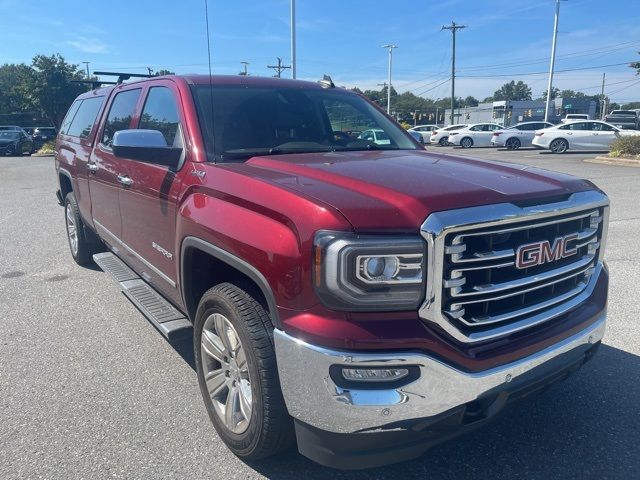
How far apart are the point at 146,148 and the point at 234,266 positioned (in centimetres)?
107

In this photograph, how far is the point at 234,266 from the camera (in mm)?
2525

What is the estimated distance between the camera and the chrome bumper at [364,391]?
79.8 inches

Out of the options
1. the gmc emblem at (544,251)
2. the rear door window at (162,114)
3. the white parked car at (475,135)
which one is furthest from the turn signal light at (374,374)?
the white parked car at (475,135)

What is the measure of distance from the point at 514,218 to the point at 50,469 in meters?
2.53

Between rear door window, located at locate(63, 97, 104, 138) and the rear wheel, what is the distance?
23142 millimetres

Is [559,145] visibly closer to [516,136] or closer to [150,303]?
[516,136]

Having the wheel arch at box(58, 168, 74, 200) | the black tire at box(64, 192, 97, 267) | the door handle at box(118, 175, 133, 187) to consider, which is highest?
the door handle at box(118, 175, 133, 187)

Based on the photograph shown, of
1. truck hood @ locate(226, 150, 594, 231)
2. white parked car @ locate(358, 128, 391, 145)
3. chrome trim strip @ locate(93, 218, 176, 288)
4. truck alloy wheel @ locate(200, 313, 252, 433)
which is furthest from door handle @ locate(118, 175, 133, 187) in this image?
white parked car @ locate(358, 128, 391, 145)

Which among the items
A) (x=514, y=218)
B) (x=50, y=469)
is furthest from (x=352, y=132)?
(x=50, y=469)

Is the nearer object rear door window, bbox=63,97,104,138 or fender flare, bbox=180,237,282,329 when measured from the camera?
fender flare, bbox=180,237,282,329

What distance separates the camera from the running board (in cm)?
325

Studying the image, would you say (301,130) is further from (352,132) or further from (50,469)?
(50,469)

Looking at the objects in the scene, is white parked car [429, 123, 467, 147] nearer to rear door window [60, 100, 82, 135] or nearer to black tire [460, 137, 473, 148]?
black tire [460, 137, 473, 148]

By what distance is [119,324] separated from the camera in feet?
14.9
